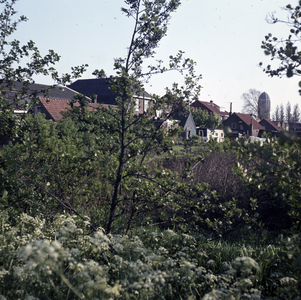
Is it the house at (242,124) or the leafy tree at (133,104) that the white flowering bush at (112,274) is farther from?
the house at (242,124)

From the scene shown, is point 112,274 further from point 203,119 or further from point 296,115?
point 296,115

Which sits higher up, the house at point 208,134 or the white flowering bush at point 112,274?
the house at point 208,134

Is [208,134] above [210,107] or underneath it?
underneath

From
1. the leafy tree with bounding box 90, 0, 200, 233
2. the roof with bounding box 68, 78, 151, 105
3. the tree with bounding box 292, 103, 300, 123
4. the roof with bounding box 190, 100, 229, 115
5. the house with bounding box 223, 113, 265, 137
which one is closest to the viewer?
the leafy tree with bounding box 90, 0, 200, 233

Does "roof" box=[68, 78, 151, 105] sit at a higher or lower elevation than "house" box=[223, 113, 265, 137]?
higher

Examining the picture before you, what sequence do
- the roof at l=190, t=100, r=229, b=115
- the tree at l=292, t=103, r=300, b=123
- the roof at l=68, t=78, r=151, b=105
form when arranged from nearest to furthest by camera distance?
1. the roof at l=68, t=78, r=151, b=105
2. the roof at l=190, t=100, r=229, b=115
3. the tree at l=292, t=103, r=300, b=123

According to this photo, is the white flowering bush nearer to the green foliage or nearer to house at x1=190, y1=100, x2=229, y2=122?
the green foliage

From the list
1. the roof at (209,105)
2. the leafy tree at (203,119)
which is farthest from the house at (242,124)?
the roof at (209,105)

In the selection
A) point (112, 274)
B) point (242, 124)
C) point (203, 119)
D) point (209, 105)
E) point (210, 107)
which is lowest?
point (112, 274)

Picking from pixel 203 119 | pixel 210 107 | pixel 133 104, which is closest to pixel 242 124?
pixel 203 119

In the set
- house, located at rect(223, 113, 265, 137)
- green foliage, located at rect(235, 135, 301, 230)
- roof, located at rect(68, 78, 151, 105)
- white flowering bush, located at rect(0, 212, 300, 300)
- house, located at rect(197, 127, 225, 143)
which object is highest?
roof, located at rect(68, 78, 151, 105)

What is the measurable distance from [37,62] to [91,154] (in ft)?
6.54

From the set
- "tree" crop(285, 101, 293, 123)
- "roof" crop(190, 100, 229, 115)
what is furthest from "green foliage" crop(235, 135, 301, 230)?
"tree" crop(285, 101, 293, 123)

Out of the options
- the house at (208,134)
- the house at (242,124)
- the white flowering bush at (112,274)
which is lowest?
the white flowering bush at (112,274)
